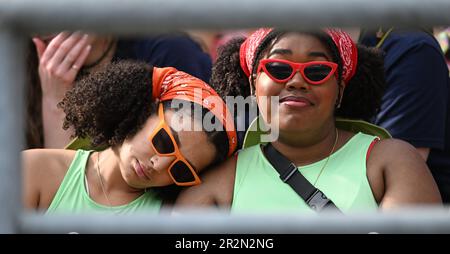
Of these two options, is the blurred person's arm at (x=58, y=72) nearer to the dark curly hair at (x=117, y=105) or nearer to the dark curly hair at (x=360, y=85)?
the dark curly hair at (x=117, y=105)

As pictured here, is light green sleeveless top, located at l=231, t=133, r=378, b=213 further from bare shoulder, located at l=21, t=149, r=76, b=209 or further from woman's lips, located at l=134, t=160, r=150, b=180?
bare shoulder, located at l=21, t=149, r=76, b=209

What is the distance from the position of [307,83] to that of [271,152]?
249mm

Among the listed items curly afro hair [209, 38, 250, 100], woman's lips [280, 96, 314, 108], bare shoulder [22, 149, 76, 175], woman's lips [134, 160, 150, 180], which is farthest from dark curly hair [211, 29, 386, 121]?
bare shoulder [22, 149, 76, 175]

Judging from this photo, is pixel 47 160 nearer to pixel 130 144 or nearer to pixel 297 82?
pixel 130 144

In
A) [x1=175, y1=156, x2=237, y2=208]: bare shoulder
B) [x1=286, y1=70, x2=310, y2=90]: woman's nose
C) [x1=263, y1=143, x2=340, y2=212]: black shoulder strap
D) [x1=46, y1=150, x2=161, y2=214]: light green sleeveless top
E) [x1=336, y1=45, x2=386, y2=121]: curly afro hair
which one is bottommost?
[x1=46, y1=150, x2=161, y2=214]: light green sleeveless top

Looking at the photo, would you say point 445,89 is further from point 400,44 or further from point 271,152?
point 271,152

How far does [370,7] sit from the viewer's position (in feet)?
2.03

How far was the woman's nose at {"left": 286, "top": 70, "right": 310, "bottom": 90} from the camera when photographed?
207cm

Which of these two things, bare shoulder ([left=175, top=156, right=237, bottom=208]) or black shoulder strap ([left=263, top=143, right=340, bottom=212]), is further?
bare shoulder ([left=175, top=156, right=237, bottom=208])

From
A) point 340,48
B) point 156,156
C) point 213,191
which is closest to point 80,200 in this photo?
point 156,156

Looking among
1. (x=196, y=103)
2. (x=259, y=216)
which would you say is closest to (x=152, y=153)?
(x=196, y=103)

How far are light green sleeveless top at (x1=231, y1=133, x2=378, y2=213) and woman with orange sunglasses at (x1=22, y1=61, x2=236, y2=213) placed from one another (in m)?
0.10

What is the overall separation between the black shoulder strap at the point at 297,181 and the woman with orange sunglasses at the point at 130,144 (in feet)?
0.41

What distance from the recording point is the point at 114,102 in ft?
7.41
